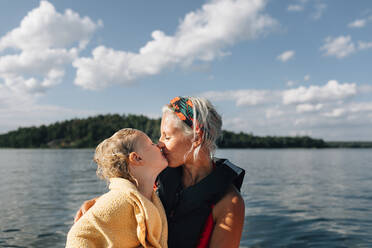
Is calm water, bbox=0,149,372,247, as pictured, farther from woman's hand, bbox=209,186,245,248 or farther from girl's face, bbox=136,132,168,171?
girl's face, bbox=136,132,168,171

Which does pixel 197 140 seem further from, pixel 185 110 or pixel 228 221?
pixel 228 221

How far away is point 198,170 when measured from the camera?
117 inches

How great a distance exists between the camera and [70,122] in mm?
147375

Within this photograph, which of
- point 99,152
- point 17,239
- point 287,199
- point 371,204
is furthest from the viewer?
point 287,199

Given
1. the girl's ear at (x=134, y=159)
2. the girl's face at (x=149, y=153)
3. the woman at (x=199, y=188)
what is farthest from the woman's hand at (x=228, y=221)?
the girl's ear at (x=134, y=159)

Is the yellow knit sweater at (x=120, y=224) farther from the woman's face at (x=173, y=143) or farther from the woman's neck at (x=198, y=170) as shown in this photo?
the woman's neck at (x=198, y=170)

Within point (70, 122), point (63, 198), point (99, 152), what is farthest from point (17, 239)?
point (70, 122)

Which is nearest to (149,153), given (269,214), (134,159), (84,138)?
(134,159)

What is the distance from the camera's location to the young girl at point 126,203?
2320 millimetres

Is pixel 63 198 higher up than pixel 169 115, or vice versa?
pixel 169 115

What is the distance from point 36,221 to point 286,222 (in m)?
8.16

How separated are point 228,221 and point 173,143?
74 centimetres

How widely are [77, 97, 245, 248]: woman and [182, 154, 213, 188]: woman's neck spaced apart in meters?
0.01

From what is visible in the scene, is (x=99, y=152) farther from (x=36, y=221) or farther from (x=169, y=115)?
(x=36, y=221)
